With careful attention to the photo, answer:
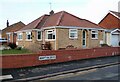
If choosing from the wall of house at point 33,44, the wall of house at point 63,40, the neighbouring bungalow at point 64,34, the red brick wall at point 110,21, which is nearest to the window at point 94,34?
the neighbouring bungalow at point 64,34

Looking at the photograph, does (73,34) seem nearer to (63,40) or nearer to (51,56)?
(63,40)

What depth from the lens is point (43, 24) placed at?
27922 millimetres

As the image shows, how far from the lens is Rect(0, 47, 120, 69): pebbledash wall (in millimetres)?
13284

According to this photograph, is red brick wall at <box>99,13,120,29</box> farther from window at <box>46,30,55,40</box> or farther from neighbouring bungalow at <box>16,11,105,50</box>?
window at <box>46,30,55,40</box>

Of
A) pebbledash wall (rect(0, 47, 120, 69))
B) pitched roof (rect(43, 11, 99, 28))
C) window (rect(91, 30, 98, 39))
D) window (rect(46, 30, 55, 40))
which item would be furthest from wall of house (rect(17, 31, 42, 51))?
pebbledash wall (rect(0, 47, 120, 69))

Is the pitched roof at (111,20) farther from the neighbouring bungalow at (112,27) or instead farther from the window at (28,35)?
the window at (28,35)

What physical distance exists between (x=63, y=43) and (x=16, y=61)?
10.3 metres

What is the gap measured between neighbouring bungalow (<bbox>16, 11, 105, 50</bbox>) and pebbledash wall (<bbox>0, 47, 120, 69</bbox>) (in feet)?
17.3

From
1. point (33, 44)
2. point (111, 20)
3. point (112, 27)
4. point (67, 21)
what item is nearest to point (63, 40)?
point (67, 21)

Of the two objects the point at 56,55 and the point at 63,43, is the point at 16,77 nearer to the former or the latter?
the point at 56,55

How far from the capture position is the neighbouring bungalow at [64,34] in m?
23.1

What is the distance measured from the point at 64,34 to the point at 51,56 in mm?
8241

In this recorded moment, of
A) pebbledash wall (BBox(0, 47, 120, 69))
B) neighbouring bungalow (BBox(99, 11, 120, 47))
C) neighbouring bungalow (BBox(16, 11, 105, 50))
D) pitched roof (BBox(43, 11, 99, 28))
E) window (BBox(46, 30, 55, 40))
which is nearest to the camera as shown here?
pebbledash wall (BBox(0, 47, 120, 69))

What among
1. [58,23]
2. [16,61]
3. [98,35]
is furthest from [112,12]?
[16,61]
